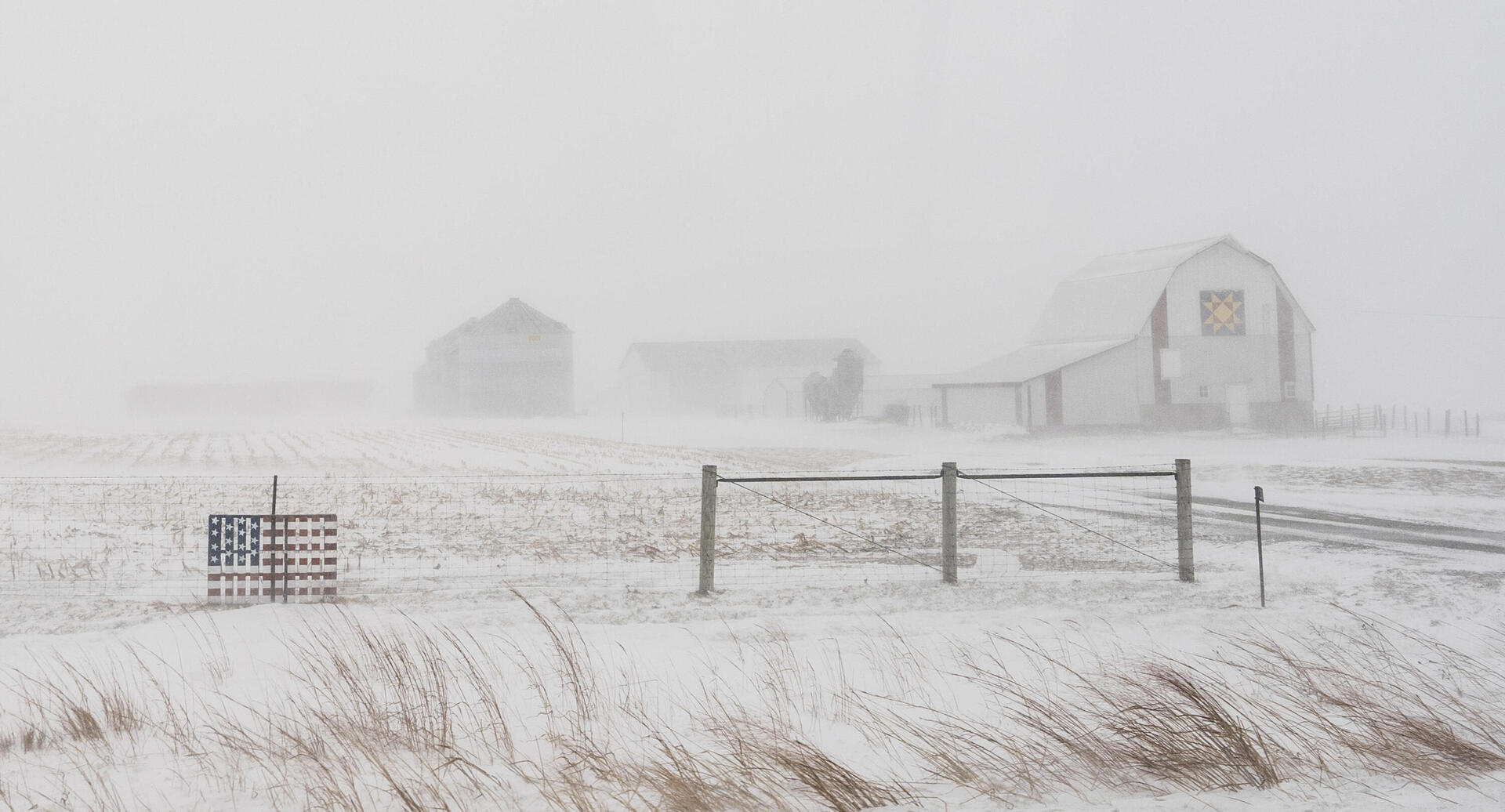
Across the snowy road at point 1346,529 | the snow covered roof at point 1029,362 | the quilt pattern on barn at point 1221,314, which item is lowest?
the snowy road at point 1346,529

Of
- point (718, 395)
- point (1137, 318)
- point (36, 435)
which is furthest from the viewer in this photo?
point (718, 395)

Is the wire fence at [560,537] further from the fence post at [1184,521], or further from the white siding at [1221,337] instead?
the white siding at [1221,337]

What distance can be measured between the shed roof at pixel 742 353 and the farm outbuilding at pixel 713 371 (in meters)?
0.08

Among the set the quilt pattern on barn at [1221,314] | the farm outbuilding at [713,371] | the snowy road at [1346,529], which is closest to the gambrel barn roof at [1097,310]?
the quilt pattern on barn at [1221,314]

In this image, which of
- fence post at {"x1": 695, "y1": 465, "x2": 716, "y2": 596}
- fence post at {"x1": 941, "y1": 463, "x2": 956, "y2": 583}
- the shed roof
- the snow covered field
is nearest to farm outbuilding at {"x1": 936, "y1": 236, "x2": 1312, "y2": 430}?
the snow covered field

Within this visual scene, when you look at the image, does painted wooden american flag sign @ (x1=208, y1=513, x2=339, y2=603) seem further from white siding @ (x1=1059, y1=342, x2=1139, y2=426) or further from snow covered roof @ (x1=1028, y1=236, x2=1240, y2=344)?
snow covered roof @ (x1=1028, y1=236, x2=1240, y2=344)

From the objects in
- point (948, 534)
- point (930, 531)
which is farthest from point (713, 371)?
point (948, 534)

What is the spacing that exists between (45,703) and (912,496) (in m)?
15.4

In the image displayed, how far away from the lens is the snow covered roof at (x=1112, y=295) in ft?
145

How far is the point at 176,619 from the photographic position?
8711 millimetres

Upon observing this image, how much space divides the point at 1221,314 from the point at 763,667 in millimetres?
43019

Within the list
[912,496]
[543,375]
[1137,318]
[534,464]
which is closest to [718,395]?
[543,375]

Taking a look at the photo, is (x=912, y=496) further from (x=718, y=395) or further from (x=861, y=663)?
(x=718, y=395)

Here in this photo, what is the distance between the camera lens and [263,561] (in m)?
9.84
